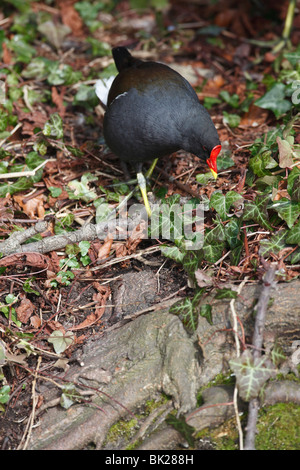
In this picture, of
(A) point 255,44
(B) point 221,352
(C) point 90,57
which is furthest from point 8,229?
(A) point 255,44

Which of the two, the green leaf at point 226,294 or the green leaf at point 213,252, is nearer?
the green leaf at point 226,294

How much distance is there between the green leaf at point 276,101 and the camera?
13.8ft

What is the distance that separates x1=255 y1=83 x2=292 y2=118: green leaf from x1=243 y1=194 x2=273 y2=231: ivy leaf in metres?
1.42

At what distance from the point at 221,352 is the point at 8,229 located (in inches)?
74.0

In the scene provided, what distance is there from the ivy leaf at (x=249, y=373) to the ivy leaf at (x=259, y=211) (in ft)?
3.09

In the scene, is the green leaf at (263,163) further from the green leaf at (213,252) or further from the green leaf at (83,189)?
the green leaf at (83,189)

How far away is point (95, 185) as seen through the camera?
409 centimetres

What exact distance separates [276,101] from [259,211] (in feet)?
5.29

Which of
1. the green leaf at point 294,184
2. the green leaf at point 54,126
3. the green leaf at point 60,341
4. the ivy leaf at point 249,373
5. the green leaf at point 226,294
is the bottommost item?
the green leaf at point 60,341

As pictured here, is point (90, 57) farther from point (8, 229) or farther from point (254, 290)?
point (254, 290)

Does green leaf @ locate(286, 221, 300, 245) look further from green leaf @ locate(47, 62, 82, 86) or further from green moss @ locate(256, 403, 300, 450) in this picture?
green leaf @ locate(47, 62, 82, 86)

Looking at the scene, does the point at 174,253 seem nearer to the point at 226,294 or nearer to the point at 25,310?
the point at 226,294

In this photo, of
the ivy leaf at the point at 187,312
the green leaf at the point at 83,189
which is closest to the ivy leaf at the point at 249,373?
the ivy leaf at the point at 187,312

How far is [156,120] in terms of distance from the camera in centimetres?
358
